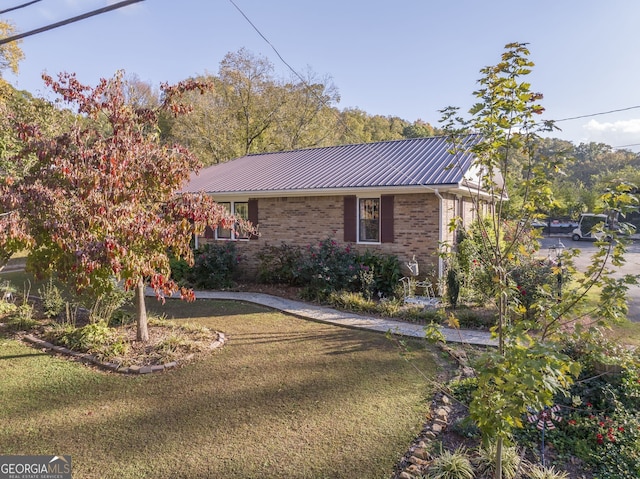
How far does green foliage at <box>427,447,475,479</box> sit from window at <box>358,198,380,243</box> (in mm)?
8016

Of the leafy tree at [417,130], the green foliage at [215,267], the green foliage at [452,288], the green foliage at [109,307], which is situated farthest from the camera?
the leafy tree at [417,130]

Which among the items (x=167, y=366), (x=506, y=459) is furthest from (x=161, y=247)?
(x=506, y=459)

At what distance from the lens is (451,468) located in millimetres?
3215

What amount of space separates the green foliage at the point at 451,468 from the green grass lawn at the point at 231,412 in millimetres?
370

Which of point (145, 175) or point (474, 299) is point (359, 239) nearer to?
point (474, 299)

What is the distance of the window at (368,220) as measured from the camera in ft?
36.6

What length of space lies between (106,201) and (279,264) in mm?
7034

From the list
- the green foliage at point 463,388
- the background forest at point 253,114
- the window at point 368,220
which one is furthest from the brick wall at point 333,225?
the background forest at point 253,114

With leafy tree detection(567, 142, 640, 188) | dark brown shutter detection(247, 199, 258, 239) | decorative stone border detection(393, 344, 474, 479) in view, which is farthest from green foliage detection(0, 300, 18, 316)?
leafy tree detection(567, 142, 640, 188)

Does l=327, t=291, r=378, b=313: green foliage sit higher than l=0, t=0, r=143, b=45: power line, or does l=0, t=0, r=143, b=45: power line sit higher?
l=0, t=0, r=143, b=45: power line

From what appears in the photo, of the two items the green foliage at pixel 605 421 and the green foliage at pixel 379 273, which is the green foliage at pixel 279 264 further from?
the green foliage at pixel 605 421

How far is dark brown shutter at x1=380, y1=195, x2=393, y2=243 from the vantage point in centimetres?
1076

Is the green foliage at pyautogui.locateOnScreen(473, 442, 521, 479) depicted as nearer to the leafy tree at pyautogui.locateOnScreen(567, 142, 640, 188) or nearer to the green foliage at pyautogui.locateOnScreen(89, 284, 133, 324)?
the green foliage at pyautogui.locateOnScreen(89, 284, 133, 324)

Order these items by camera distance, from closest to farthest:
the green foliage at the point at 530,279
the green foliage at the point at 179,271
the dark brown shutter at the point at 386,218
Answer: the green foliage at the point at 530,279, the dark brown shutter at the point at 386,218, the green foliage at the point at 179,271
